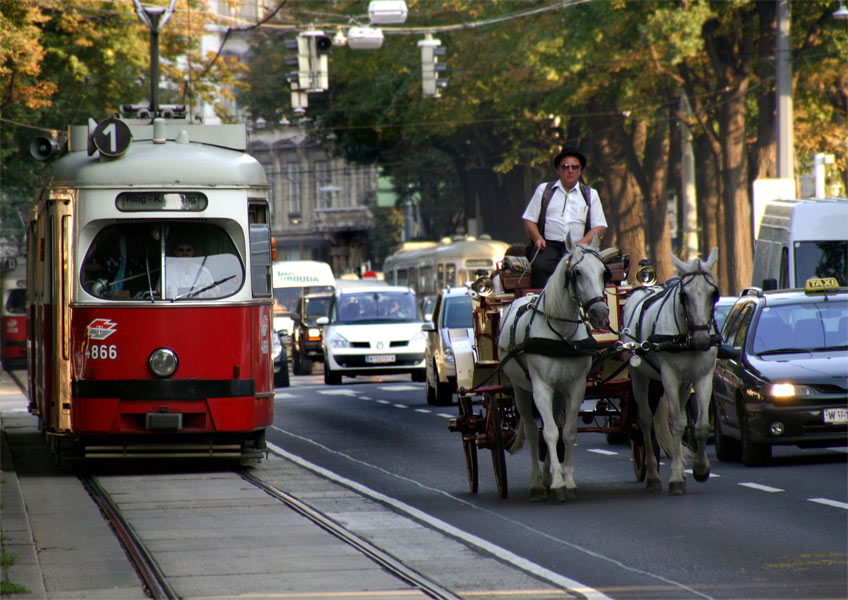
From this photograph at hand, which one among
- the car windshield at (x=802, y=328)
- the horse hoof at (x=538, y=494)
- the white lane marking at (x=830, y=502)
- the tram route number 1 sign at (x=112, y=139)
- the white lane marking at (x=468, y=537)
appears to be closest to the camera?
the white lane marking at (x=468, y=537)

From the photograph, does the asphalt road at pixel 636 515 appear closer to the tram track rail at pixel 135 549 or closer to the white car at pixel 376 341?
the tram track rail at pixel 135 549

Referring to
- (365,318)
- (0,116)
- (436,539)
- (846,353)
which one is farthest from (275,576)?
(0,116)

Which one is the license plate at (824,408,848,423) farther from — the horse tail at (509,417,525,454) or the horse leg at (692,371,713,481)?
the horse tail at (509,417,525,454)

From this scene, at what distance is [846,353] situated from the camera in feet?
53.3

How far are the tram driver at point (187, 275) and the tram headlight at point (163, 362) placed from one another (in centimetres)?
56

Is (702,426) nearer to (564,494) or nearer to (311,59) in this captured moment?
(564,494)

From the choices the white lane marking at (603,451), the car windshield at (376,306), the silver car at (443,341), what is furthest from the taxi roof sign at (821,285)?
the car windshield at (376,306)

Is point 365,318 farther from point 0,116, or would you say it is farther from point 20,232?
point 20,232

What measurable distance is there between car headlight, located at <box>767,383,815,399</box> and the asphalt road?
683 mm

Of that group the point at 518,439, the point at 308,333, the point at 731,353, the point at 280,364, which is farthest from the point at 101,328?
the point at 308,333

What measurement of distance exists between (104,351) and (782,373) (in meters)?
6.31

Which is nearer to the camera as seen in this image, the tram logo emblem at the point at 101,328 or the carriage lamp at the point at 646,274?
the carriage lamp at the point at 646,274

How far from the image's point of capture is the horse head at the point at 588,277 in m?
12.1

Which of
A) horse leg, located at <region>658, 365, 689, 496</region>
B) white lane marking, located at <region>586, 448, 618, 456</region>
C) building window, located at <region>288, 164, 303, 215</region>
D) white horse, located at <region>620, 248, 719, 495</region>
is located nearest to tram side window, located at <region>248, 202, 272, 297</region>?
white horse, located at <region>620, 248, 719, 495</region>
